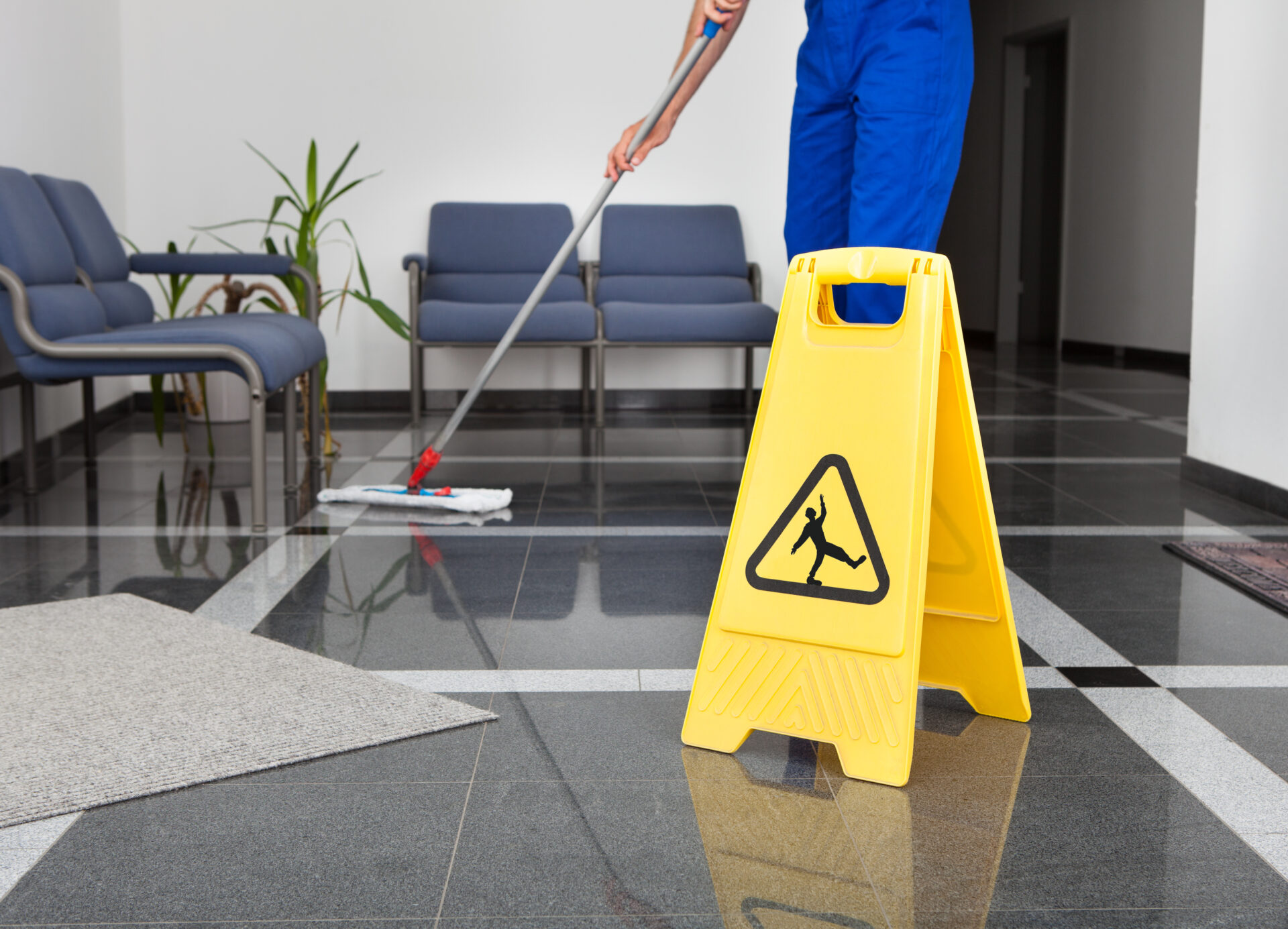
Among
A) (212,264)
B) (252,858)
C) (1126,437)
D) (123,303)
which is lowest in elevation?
(252,858)

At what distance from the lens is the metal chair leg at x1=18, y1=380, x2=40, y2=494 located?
304 centimetres

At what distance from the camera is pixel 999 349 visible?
27.6 ft

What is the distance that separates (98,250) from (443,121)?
1.98 meters

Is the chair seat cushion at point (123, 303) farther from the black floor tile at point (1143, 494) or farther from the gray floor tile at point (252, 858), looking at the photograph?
the black floor tile at point (1143, 494)

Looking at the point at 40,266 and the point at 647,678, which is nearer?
the point at 647,678

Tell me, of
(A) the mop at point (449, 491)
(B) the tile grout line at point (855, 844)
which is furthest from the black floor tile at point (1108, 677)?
(A) the mop at point (449, 491)

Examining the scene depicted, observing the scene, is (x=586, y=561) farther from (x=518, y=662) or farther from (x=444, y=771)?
(x=444, y=771)

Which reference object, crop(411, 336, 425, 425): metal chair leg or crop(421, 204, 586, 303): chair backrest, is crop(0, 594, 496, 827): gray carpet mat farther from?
crop(421, 204, 586, 303): chair backrest

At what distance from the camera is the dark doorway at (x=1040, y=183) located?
8758mm

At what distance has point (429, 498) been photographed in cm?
278

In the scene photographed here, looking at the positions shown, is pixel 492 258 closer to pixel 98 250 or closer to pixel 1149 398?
pixel 98 250

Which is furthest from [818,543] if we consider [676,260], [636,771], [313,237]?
[676,260]

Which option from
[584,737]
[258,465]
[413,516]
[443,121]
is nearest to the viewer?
[584,737]

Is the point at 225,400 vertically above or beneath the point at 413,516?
above
